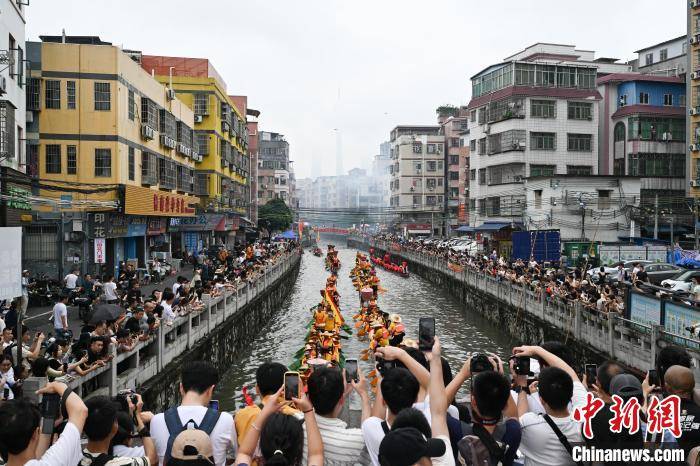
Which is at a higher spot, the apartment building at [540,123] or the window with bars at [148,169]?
the apartment building at [540,123]

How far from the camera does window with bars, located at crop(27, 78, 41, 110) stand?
23.2m

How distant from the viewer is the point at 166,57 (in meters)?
47.8

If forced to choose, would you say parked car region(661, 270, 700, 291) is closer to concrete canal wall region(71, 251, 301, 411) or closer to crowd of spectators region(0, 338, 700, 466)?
concrete canal wall region(71, 251, 301, 411)

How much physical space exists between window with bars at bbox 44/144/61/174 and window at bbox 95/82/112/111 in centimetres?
224

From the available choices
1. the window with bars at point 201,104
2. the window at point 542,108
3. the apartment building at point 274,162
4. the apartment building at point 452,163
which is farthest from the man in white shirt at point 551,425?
the apartment building at point 274,162

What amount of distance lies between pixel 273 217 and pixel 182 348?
58.7 m

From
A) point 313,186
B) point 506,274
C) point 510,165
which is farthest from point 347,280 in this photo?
point 313,186

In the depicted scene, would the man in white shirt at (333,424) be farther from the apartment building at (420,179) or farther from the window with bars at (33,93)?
the apartment building at (420,179)

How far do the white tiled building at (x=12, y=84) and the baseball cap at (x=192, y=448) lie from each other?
1640cm

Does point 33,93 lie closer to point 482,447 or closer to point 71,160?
point 71,160

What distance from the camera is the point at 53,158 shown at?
2409 centimetres

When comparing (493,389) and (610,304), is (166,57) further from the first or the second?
(493,389)

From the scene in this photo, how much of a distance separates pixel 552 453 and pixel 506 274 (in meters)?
24.3

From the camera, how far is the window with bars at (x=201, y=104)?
42844 millimetres
